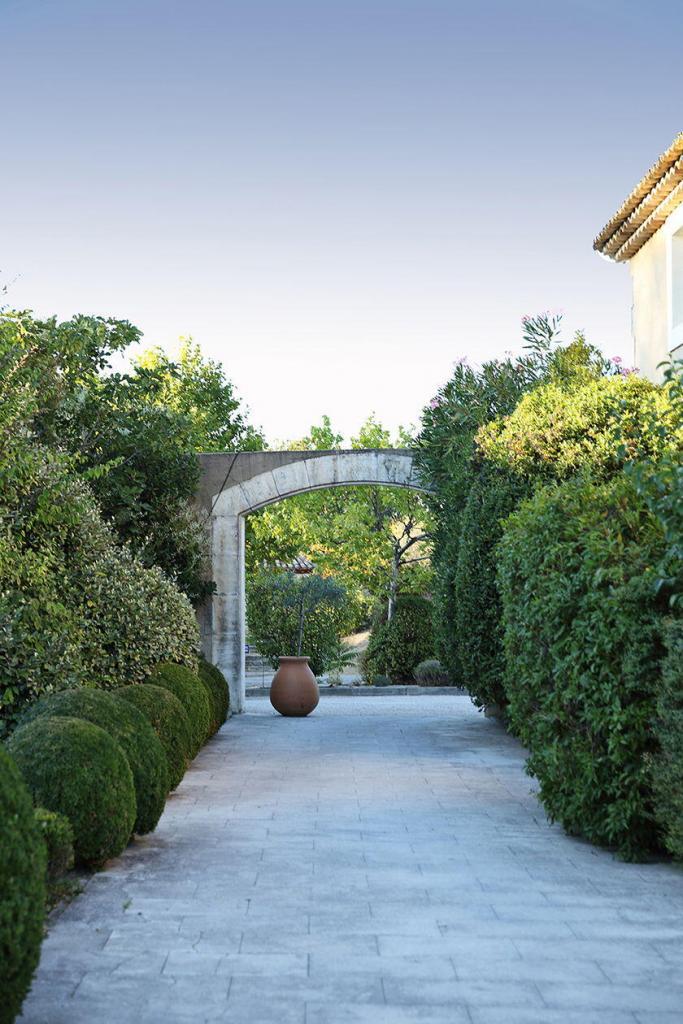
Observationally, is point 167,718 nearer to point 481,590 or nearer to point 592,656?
point 592,656

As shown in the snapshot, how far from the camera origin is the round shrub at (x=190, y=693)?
10188 mm

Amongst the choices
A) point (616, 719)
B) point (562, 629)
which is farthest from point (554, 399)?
point (616, 719)

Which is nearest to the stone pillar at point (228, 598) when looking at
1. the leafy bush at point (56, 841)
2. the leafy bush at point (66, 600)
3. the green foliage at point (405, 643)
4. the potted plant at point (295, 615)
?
the leafy bush at point (66, 600)

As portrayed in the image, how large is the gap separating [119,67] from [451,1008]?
11.6 meters

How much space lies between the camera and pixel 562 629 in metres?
7.14

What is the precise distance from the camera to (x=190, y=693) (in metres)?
10.5

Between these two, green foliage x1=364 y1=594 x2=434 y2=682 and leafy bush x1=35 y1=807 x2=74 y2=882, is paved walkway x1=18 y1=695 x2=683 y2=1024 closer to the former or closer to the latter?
leafy bush x1=35 y1=807 x2=74 y2=882

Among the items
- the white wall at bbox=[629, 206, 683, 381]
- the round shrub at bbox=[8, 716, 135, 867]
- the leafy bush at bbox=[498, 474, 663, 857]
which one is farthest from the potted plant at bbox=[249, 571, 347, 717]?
the round shrub at bbox=[8, 716, 135, 867]

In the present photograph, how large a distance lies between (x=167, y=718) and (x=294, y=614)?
45.1 feet

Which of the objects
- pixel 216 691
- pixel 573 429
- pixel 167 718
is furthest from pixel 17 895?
pixel 216 691

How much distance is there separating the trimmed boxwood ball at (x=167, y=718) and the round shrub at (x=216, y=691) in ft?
11.5

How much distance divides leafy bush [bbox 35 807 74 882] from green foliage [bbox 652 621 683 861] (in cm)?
315

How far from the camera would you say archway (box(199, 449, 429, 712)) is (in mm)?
16781

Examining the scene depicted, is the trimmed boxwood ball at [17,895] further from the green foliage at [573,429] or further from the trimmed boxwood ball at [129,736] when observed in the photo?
→ the green foliage at [573,429]
